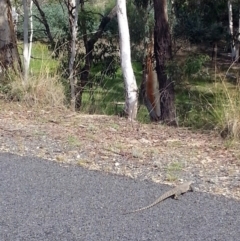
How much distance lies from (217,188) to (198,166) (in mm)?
875

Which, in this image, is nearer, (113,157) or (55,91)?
(113,157)

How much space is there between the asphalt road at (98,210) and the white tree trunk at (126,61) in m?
4.28

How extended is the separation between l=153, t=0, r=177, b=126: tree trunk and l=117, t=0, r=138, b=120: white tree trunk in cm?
206

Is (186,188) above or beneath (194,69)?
beneath

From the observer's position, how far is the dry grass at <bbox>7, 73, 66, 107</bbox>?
10.6 metres

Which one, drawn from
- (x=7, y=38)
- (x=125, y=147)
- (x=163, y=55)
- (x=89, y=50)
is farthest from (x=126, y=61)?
(x=89, y=50)

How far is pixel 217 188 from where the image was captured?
6.39 meters

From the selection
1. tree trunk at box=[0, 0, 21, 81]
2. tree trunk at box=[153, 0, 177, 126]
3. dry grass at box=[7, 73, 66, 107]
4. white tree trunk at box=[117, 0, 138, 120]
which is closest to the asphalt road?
dry grass at box=[7, 73, 66, 107]

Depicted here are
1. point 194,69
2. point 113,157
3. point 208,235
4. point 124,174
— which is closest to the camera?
point 208,235

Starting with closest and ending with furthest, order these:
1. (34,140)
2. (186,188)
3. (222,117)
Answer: (186,188)
(34,140)
(222,117)

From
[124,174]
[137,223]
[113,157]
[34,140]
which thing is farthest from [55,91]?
[137,223]

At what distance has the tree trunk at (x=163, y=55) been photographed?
43.7ft

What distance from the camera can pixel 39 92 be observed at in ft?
35.3

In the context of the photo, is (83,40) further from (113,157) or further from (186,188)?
(186,188)
